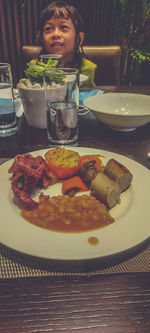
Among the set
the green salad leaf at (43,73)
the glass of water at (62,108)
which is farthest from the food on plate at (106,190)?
the green salad leaf at (43,73)

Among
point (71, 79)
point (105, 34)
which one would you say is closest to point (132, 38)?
point (105, 34)

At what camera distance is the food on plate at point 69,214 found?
786 millimetres

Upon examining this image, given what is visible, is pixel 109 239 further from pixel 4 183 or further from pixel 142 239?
pixel 4 183

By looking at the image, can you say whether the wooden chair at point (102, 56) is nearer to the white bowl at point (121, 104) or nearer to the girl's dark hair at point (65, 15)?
the girl's dark hair at point (65, 15)

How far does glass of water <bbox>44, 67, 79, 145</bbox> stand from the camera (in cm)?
136

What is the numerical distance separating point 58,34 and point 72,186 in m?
2.54

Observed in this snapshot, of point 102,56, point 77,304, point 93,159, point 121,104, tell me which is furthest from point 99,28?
point 77,304

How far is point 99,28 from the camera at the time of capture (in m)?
4.82

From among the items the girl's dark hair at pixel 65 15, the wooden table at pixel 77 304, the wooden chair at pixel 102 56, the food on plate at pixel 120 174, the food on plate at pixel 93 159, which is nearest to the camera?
the wooden table at pixel 77 304

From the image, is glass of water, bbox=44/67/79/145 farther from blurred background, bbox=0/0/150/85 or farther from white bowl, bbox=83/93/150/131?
blurred background, bbox=0/0/150/85

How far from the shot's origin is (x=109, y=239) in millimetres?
710

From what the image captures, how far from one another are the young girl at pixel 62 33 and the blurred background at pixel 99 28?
1.59 m

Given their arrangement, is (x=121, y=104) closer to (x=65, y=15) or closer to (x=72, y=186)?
(x=72, y=186)

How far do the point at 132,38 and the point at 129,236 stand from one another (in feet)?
15.0
